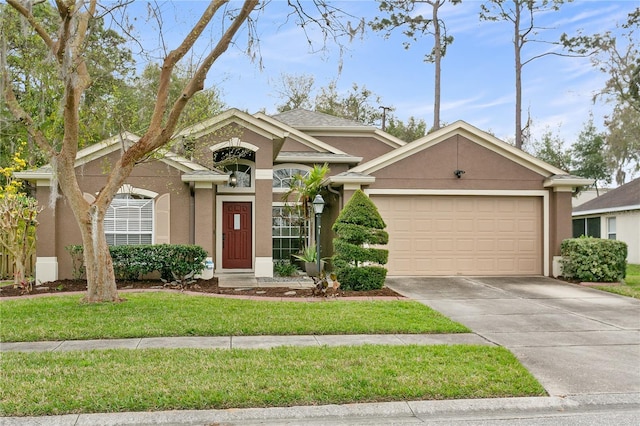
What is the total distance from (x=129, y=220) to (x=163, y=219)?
88 centimetres

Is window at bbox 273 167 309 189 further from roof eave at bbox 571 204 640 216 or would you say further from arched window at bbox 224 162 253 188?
roof eave at bbox 571 204 640 216

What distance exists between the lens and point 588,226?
963 inches

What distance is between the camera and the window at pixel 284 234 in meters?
16.3

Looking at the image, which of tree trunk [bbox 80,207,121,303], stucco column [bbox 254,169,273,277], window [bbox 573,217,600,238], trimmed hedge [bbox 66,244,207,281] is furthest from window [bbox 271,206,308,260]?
window [bbox 573,217,600,238]

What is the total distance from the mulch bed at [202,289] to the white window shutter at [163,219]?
1.25 m

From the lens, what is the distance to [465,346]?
270 inches

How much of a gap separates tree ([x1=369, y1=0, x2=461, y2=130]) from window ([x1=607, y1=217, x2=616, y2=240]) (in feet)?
27.8

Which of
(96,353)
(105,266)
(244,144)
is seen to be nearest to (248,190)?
(244,144)

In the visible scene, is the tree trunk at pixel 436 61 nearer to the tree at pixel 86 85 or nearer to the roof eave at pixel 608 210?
the roof eave at pixel 608 210

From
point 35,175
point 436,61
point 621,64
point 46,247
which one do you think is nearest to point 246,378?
point 46,247

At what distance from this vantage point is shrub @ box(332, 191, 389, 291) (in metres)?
11.5

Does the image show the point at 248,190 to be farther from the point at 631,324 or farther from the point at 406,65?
the point at 406,65

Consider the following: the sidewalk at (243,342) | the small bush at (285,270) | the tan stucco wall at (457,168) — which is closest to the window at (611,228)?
the tan stucco wall at (457,168)

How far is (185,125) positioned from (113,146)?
314 centimetres
